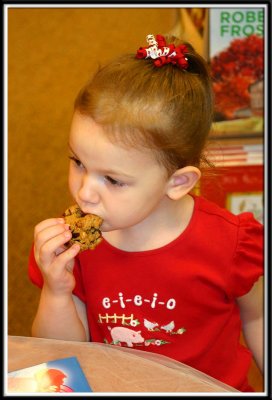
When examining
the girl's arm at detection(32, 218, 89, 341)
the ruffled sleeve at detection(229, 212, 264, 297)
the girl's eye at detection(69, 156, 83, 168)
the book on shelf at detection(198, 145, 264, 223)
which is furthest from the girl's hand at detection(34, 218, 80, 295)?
the book on shelf at detection(198, 145, 264, 223)

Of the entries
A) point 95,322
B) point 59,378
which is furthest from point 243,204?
point 59,378

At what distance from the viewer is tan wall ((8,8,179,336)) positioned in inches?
89.6

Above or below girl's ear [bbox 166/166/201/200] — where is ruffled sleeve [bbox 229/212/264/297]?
below

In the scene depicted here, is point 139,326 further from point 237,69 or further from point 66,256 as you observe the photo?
point 237,69

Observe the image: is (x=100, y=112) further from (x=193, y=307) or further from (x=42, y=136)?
(x=42, y=136)

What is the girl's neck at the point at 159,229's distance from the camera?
1165mm


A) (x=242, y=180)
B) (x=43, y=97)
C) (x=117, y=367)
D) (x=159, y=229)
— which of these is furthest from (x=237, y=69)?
(x=117, y=367)

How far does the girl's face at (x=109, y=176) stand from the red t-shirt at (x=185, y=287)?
19cm

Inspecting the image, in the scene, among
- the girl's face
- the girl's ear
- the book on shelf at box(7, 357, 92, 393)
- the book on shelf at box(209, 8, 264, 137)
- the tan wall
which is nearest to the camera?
the book on shelf at box(7, 357, 92, 393)

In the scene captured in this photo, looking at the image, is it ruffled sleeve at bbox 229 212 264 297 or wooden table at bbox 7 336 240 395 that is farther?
ruffled sleeve at bbox 229 212 264 297

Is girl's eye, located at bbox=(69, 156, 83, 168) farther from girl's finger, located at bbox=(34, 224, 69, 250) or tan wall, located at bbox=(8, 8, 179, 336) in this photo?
tan wall, located at bbox=(8, 8, 179, 336)

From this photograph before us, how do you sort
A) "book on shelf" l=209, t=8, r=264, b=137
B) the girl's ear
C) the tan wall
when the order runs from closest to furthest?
the girl's ear → "book on shelf" l=209, t=8, r=264, b=137 → the tan wall

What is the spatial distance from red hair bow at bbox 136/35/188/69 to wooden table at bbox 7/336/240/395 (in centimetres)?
53

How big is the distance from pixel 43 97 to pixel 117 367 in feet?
5.45
